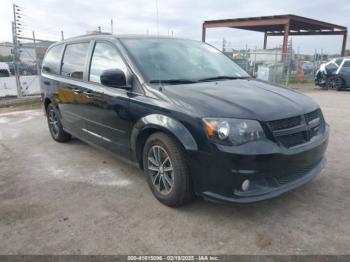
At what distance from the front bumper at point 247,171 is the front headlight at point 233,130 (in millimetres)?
85

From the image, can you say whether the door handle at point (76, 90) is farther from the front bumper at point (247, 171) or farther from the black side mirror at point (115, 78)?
the front bumper at point (247, 171)

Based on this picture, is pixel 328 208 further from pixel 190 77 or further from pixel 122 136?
pixel 122 136

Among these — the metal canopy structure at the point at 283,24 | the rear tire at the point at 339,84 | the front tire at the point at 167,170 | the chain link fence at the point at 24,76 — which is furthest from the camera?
the metal canopy structure at the point at 283,24

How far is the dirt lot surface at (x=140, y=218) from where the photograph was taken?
101 inches

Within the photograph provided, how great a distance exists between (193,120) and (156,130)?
0.55 metres

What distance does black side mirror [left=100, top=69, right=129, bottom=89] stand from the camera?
128 inches

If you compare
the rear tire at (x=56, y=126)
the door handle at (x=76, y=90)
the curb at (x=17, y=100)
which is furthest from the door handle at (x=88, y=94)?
the curb at (x=17, y=100)

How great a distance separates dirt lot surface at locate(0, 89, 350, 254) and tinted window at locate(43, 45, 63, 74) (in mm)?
1766

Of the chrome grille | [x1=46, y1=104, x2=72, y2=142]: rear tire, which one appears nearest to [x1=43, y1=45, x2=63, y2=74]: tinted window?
[x1=46, y1=104, x2=72, y2=142]: rear tire

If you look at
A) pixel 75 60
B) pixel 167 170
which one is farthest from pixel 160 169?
pixel 75 60

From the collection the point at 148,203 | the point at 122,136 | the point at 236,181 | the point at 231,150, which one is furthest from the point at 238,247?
→ the point at 122,136

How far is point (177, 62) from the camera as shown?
365cm

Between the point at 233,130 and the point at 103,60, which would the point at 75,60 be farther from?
the point at 233,130

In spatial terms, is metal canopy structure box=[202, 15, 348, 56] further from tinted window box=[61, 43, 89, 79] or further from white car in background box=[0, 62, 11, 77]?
tinted window box=[61, 43, 89, 79]
